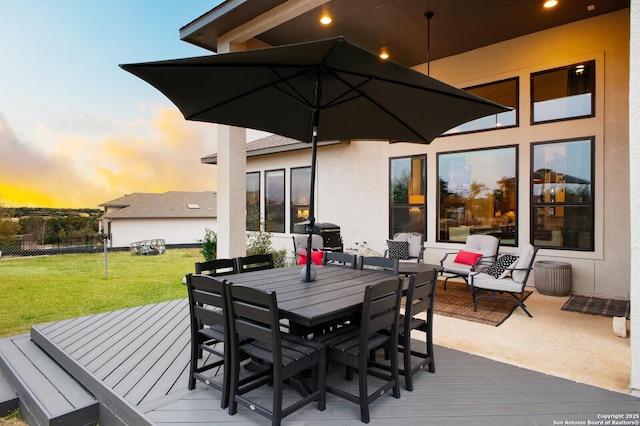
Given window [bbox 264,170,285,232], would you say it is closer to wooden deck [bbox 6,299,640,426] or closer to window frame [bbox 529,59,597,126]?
window frame [bbox 529,59,597,126]

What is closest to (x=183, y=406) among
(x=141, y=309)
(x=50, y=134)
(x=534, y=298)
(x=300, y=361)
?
(x=300, y=361)

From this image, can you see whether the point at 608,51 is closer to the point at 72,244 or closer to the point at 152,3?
the point at 72,244

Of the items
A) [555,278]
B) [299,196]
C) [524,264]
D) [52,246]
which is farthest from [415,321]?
[52,246]

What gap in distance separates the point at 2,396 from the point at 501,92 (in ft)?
27.1

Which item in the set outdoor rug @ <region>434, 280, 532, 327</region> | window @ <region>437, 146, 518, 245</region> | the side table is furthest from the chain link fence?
the side table

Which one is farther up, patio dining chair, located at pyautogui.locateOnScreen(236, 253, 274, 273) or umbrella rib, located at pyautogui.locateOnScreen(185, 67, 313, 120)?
umbrella rib, located at pyautogui.locateOnScreen(185, 67, 313, 120)

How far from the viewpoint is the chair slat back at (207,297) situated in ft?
7.14

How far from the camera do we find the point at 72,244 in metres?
10.9

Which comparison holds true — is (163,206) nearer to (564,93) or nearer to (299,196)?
(299,196)

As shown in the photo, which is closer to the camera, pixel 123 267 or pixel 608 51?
pixel 608 51

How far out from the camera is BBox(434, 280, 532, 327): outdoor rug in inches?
177

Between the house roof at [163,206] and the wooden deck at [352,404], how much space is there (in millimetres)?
16946

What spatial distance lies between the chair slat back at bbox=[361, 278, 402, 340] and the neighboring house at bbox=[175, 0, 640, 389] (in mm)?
3498

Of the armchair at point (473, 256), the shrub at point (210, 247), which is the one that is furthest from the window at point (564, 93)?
the shrub at point (210, 247)
